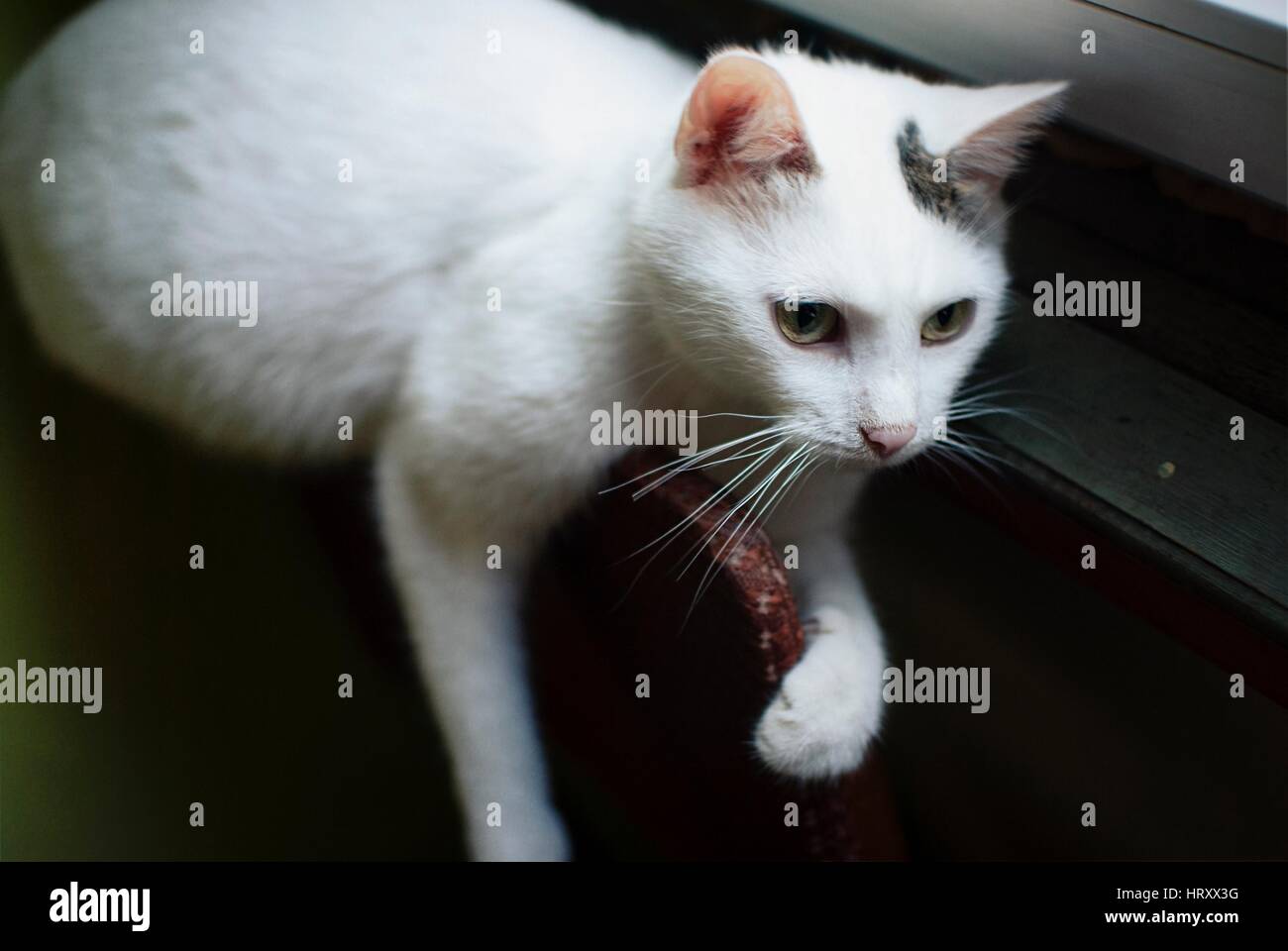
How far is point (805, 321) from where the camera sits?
0.64 metres

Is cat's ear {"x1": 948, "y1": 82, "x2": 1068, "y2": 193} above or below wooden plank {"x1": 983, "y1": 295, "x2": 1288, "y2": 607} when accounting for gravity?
above

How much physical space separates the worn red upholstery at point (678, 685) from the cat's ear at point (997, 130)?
266 millimetres

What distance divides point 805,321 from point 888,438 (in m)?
0.09

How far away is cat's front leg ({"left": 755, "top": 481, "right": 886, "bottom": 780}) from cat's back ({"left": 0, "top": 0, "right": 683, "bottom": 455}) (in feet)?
1.11

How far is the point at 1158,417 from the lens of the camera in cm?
73

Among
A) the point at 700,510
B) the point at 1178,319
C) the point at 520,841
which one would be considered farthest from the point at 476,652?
the point at 1178,319

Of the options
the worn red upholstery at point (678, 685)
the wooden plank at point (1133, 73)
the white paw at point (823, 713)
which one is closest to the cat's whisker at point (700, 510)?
the worn red upholstery at point (678, 685)

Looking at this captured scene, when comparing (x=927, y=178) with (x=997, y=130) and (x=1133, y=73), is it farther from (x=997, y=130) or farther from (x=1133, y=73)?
(x=1133, y=73)

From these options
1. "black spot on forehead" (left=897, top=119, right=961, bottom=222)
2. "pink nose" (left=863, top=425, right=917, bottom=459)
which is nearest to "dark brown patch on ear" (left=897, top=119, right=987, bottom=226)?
"black spot on forehead" (left=897, top=119, right=961, bottom=222)

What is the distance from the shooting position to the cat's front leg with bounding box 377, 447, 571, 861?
781mm

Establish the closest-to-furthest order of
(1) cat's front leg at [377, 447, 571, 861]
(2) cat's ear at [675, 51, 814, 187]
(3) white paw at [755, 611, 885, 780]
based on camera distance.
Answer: (2) cat's ear at [675, 51, 814, 187] < (3) white paw at [755, 611, 885, 780] < (1) cat's front leg at [377, 447, 571, 861]

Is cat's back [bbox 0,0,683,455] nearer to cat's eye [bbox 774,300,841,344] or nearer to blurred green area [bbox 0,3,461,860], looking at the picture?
blurred green area [bbox 0,3,461,860]
